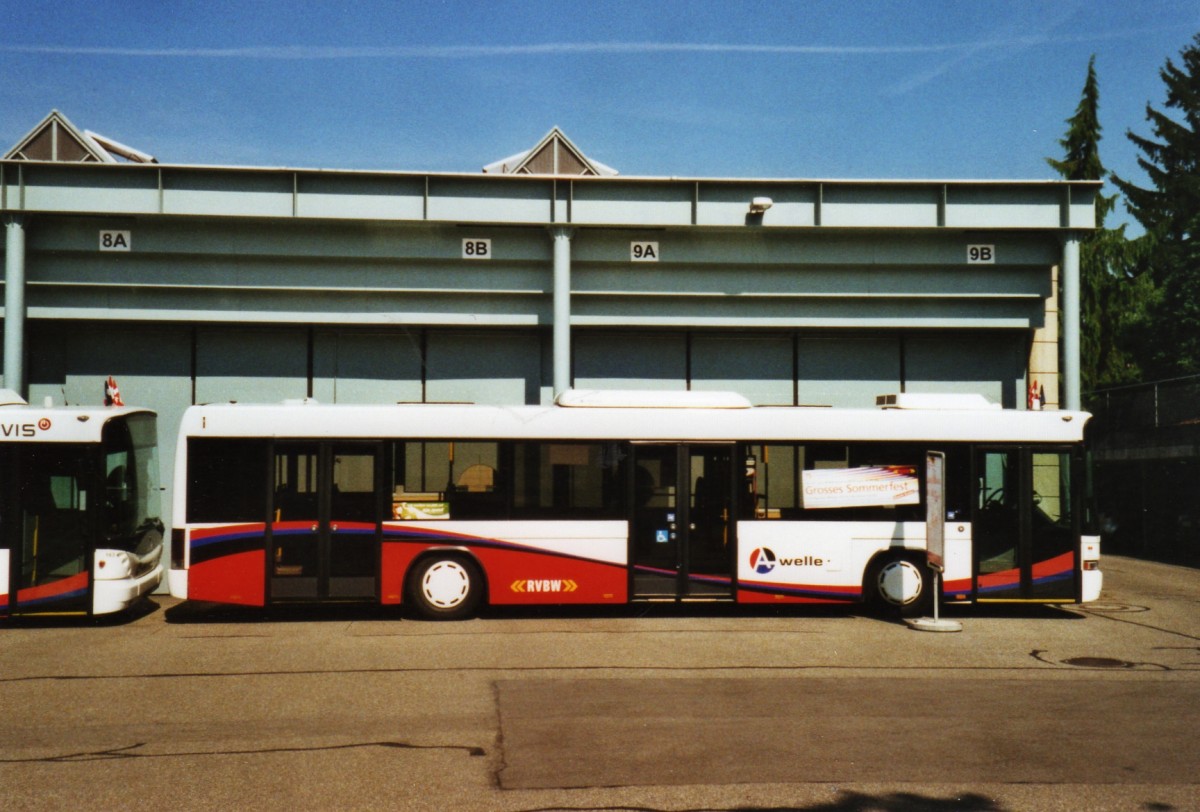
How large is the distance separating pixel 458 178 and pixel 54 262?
22.5 feet

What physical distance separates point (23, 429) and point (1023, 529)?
12.7 metres

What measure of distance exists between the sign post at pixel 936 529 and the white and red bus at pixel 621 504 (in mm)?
519

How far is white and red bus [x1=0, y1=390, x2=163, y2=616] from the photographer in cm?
1287

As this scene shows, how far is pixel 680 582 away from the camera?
1349 centimetres

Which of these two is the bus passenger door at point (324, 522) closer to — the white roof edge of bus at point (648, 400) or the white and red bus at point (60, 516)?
the white and red bus at point (60, 516)

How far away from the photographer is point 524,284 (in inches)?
722

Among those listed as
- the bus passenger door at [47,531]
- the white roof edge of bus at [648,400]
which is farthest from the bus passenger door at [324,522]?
the white roof edge of bus at [648,400]

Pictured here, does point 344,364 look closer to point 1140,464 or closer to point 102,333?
point 102,333

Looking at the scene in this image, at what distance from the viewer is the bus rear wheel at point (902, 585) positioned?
44.8ft

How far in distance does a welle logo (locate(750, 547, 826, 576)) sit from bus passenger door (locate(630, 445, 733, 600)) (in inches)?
12.7

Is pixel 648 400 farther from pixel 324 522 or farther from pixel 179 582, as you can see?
pixel 179 582

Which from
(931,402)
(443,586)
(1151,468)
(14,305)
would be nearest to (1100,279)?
(1151,468)

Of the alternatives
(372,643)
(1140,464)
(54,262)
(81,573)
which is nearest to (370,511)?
(372,643)

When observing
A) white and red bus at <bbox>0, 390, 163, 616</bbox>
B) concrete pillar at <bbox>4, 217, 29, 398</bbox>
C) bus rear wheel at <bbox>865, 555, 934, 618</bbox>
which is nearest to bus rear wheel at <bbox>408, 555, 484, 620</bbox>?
white and red bus at <bbox>0, 390, 163, 616</bbox>
